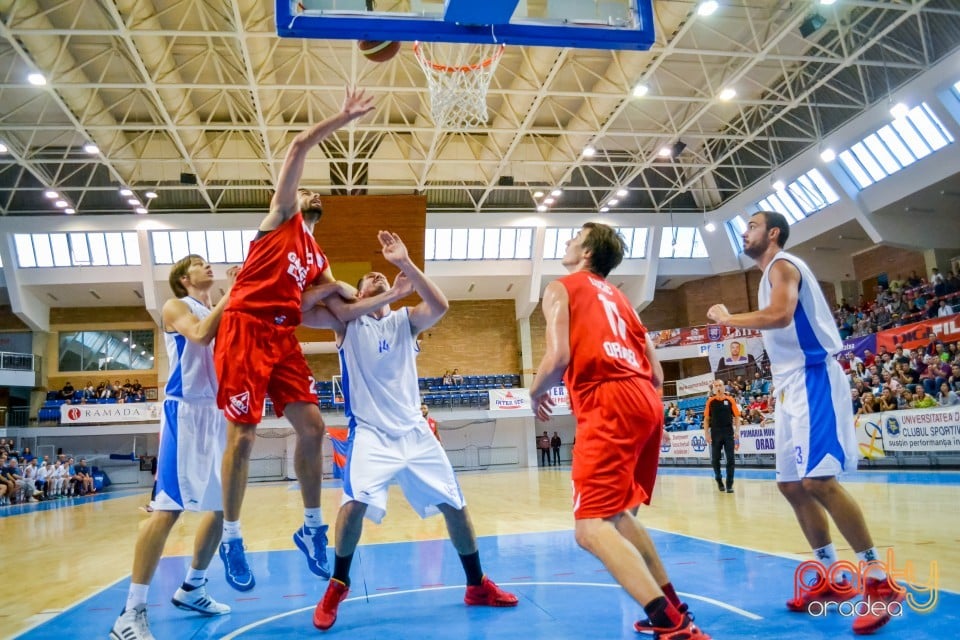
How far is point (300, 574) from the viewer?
215 inches

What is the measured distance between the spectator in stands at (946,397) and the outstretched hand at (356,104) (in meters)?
12.5

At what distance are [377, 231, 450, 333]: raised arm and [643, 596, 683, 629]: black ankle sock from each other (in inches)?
72.8

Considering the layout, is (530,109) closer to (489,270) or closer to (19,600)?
(489,270)

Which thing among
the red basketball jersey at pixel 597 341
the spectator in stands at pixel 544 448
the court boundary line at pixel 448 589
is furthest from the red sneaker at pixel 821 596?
the spectator in stands at pixel 544 448

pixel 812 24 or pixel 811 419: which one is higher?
pixel 812 24

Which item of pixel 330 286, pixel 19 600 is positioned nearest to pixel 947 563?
pixel 330 286

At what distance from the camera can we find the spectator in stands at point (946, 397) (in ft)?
42.0

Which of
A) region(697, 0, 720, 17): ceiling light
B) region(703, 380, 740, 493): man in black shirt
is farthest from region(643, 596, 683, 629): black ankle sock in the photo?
region(697, 0, 720, 17): ceiling light

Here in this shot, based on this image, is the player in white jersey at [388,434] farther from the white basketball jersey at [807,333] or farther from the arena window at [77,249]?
the arena window at [77,249]

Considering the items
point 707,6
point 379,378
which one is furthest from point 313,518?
point 707,6

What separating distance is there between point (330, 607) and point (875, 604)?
2613 millimetres

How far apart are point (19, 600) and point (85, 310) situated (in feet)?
94.7

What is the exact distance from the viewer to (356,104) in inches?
146

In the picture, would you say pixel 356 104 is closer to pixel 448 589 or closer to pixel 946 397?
pixel 448 589
